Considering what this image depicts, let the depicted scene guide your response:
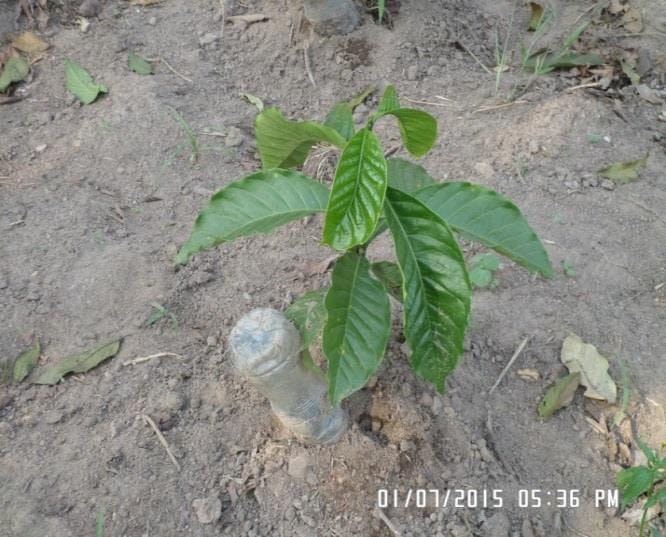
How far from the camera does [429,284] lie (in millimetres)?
1364

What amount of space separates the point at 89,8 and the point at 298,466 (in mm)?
2540

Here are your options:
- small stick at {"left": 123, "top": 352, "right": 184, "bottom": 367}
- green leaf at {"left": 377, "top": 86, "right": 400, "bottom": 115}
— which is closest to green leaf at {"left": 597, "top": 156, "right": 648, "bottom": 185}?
green leaf at {"left": 377, "top": 86, "right": 400, "bottom": 115}

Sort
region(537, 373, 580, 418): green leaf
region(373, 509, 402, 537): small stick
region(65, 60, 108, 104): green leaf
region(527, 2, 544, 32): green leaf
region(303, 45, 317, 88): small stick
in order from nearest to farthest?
1. region(373, 509, 402, 537): small stick
2. region(537, 373, 580, 418): green leaf
3. region(65, 60, 108, 104): green leaf
4. region(303, 45, 317, 88): small stick
5. region(527, 2, 544, 32): green leaf

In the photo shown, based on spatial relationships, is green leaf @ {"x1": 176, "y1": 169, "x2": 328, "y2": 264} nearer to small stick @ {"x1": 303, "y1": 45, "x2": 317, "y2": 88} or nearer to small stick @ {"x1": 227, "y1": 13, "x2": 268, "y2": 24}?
small stick @ {"x1": 303, "y1": 45, "x2": 317, "y2": 88}

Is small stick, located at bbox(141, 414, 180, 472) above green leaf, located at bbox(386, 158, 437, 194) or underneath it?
underneath

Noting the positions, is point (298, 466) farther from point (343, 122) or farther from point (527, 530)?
point (343, 122)

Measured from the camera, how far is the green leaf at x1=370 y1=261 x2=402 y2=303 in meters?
1.57

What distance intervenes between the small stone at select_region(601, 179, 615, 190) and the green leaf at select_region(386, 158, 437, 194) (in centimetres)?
118

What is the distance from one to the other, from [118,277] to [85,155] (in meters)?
0.74

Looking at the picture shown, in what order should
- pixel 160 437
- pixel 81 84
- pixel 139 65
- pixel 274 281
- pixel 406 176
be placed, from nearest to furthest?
pixel 406 176
pixel 160 437
pixel 274 281
pixel 81 84
pixel 139 65

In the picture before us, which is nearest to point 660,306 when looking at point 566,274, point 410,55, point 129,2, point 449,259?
point 566,274

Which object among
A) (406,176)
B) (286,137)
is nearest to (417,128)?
(406,176)

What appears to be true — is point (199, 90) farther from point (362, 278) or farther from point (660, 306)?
point (660, 306)

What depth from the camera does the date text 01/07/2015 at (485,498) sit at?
178cm
